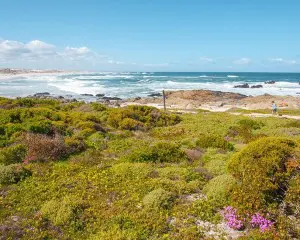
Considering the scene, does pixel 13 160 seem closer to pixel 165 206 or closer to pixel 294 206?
pixel 165 206

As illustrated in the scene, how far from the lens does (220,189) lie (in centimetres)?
988

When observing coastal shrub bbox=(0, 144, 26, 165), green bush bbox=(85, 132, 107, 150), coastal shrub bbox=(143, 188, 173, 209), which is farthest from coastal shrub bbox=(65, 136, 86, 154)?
coastal shrub bbox=(143, 188, 173, 209)

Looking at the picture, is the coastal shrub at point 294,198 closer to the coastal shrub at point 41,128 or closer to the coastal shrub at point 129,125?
the coastal shrub at point 41,128

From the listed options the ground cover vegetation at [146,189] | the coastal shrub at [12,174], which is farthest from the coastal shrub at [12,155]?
the coastal shrub at [12,174]

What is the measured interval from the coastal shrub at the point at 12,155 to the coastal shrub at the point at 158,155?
4.81 meters

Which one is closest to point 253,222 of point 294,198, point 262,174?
point 294,198

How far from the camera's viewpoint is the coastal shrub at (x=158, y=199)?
9250mm

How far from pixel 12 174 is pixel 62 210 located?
146 inches

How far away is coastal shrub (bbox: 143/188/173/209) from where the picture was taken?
925 cm

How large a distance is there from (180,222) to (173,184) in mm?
2358

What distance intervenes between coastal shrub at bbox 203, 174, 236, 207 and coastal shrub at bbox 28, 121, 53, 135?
10.5 m

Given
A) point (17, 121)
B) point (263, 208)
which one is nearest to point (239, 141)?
point (263, 208)

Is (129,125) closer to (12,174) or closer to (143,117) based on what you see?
(143,117)

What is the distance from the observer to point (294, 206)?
8523 mm
